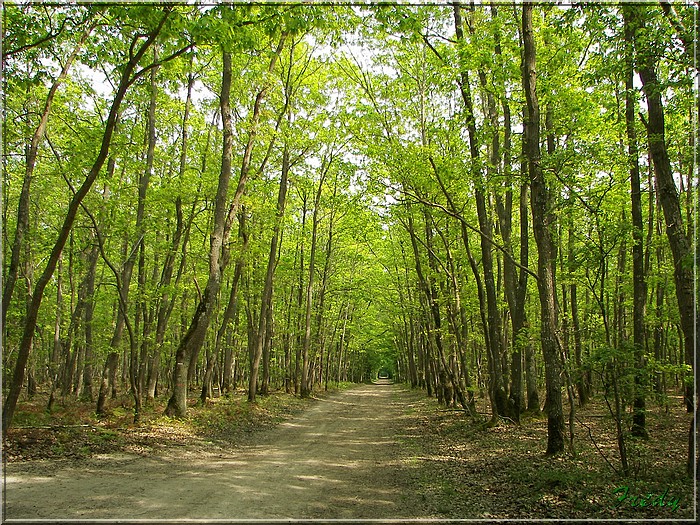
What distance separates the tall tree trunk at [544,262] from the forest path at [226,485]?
3.10 metres

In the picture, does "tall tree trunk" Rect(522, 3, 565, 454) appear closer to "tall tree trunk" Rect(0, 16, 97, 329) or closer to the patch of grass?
the patch of grass

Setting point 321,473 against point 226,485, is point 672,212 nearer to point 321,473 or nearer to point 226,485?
point 321,473

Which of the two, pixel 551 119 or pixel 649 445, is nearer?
pixel 649 445

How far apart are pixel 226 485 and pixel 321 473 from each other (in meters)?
1.93

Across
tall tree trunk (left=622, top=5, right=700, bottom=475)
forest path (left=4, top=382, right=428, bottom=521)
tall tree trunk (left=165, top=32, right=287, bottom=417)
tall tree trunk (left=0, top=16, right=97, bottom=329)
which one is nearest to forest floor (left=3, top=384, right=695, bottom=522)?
forest path (left=4, top=382, right=428, bottom=521)

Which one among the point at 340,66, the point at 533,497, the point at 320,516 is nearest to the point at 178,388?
the point at 320,516

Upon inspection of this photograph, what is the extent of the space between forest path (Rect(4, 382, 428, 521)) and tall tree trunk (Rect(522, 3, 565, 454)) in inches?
122

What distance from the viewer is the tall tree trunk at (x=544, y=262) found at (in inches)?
349

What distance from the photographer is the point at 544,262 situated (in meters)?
9.05

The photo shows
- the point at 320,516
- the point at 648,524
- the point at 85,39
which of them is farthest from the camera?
the point at 85,39

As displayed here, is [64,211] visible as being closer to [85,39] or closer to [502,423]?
[85,39]

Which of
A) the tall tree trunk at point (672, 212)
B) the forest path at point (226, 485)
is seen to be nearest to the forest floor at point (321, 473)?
the forest path at point (226, 485)

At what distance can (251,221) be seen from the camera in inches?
727

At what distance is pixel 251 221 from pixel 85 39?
999cm
